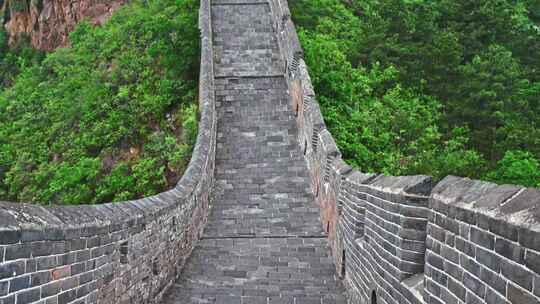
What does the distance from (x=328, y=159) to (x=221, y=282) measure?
309cm

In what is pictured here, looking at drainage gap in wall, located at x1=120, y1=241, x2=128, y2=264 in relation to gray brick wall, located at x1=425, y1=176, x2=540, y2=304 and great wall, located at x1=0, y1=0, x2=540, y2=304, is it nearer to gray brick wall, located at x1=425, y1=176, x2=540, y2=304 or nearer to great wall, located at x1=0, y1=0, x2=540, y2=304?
great wall, located at x1=0, y1=0, x2=540, y2=304

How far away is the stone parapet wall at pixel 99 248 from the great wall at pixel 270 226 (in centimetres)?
1

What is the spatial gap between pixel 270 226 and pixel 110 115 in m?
7.40

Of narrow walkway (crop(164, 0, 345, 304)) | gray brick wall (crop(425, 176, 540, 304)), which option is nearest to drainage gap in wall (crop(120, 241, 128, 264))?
narrow walkway (crop(164, 0, 345, 304))

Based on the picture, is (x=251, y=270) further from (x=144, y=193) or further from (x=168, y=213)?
(x=144, y=193)

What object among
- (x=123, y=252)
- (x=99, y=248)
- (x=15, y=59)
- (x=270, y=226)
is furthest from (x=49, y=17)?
(x=99, y=248)

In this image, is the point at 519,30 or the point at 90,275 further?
the point at 519,30

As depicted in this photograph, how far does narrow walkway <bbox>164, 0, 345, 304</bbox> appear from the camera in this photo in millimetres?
8906

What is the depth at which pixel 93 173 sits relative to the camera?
1494 centimetres

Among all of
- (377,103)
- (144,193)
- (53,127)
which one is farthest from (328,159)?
(53,127)

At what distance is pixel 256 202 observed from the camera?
12.3 metres

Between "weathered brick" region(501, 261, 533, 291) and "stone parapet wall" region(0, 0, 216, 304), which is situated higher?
"weathered brick" region(501, 261, 533, 291)

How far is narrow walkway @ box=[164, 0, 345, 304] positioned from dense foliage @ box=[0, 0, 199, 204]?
111cm

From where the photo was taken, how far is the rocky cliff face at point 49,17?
2512cm
